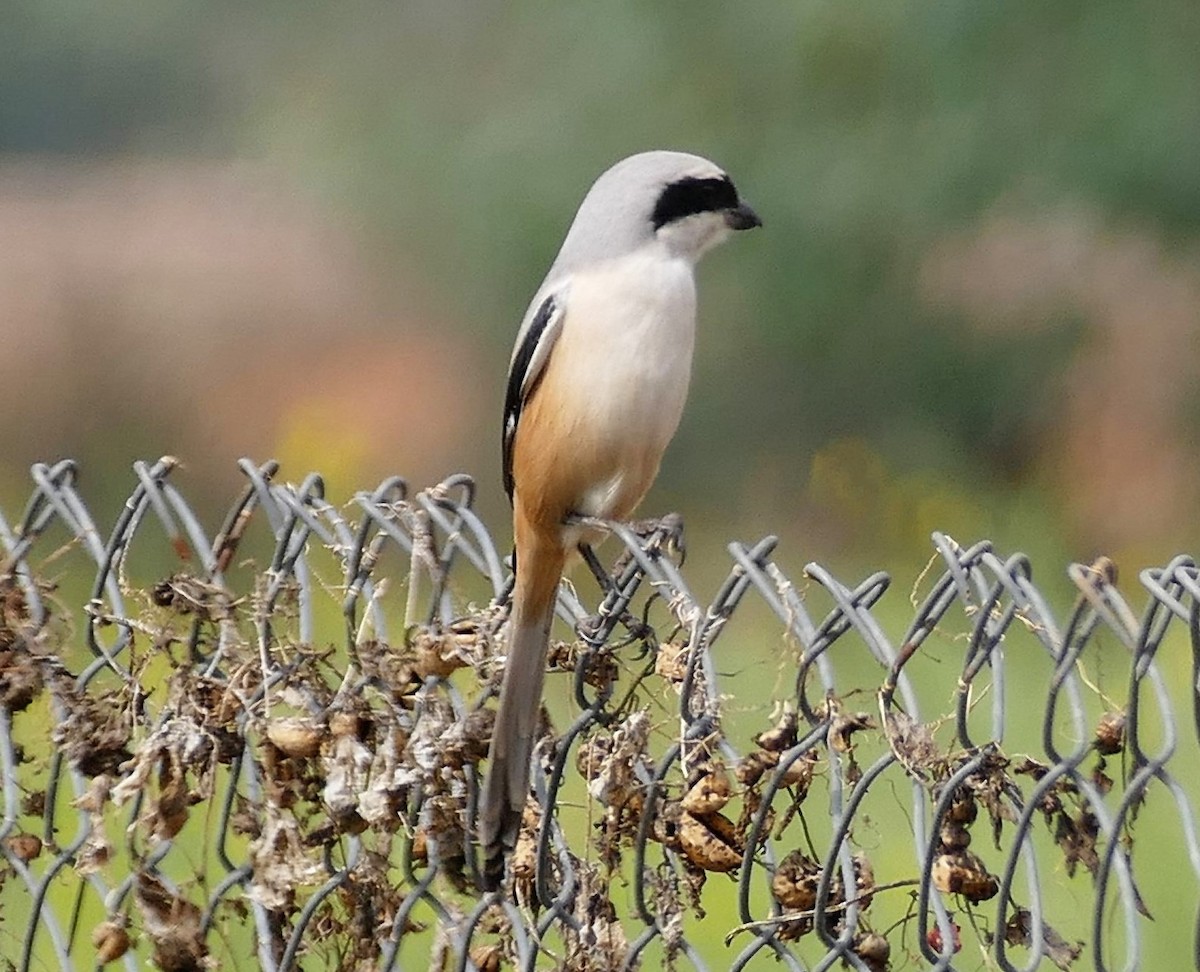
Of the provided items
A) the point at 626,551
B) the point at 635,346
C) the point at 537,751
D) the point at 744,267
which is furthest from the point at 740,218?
the point at 744,267

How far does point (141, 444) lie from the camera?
6859 mm

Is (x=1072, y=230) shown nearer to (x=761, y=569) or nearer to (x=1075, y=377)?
(x=1075, y=377)

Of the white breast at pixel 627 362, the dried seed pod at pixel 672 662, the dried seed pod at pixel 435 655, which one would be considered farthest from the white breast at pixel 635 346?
the dried seed pod at pixel 672 662

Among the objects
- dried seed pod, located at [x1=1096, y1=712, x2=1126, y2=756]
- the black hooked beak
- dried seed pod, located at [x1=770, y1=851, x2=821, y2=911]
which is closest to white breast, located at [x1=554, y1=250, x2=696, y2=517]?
the black hooked beak

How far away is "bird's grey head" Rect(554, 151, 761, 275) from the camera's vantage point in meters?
2.17

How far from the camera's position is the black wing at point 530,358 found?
7.07 feet

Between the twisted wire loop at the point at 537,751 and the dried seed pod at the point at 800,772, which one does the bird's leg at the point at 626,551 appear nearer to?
the twisted wire loop at the point at 537,751

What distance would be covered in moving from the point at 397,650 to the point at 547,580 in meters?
0.37

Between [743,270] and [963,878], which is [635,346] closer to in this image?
[963,878]

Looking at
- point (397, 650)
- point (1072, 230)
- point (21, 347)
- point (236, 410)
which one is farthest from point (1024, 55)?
point (397, 650)

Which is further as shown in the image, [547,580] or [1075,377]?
[1075,377]

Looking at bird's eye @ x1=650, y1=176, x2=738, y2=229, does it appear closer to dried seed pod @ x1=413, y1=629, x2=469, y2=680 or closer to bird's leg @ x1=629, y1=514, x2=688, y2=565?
bird's leg @ x1=629, y1=514, x2=688, y2=565

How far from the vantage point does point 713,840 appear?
143 cm

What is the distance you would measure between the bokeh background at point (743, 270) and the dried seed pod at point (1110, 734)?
13.4 ft
